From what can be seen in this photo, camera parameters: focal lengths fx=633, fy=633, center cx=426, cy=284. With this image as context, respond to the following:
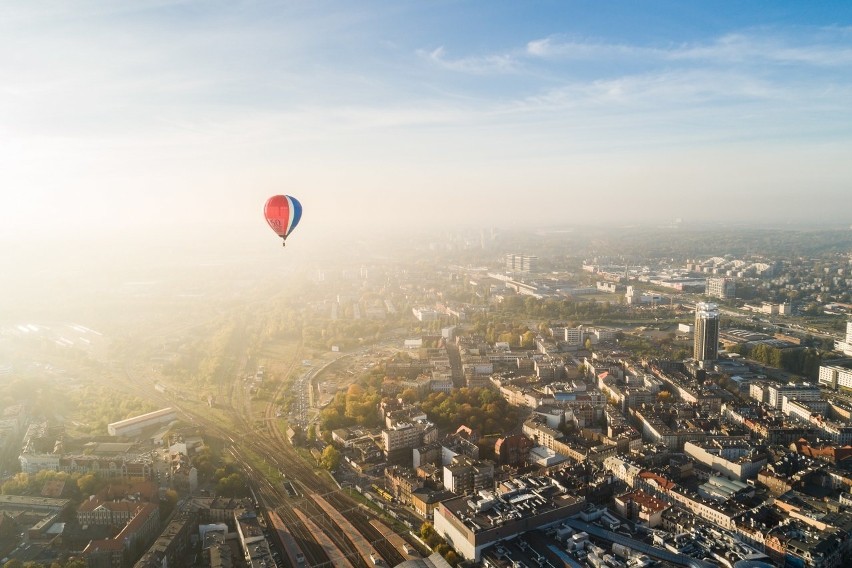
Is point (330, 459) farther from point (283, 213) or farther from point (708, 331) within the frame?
point (708, 331)

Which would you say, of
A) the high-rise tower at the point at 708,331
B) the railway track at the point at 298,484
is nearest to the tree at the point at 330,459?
the railway track at the point at 298,484

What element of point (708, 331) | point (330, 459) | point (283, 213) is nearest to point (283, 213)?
point (283, 213)

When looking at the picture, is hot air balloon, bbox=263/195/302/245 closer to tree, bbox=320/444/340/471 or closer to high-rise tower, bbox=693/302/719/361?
tree, bbox=320/444/340/471

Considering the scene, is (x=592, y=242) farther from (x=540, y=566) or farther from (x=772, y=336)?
(x=540, y=566)

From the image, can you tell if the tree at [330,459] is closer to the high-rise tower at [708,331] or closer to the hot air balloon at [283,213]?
the hot air balloon at [283,213]

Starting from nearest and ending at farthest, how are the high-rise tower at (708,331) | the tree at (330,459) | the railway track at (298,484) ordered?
1. the railway track at (298,484)
2. the tree at (330,459)
3. the high-rise tower at (708,331)

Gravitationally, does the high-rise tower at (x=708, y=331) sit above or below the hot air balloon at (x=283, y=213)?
below

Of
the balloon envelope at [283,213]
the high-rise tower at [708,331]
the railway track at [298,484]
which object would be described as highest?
the balloon envelope at [283,213]
